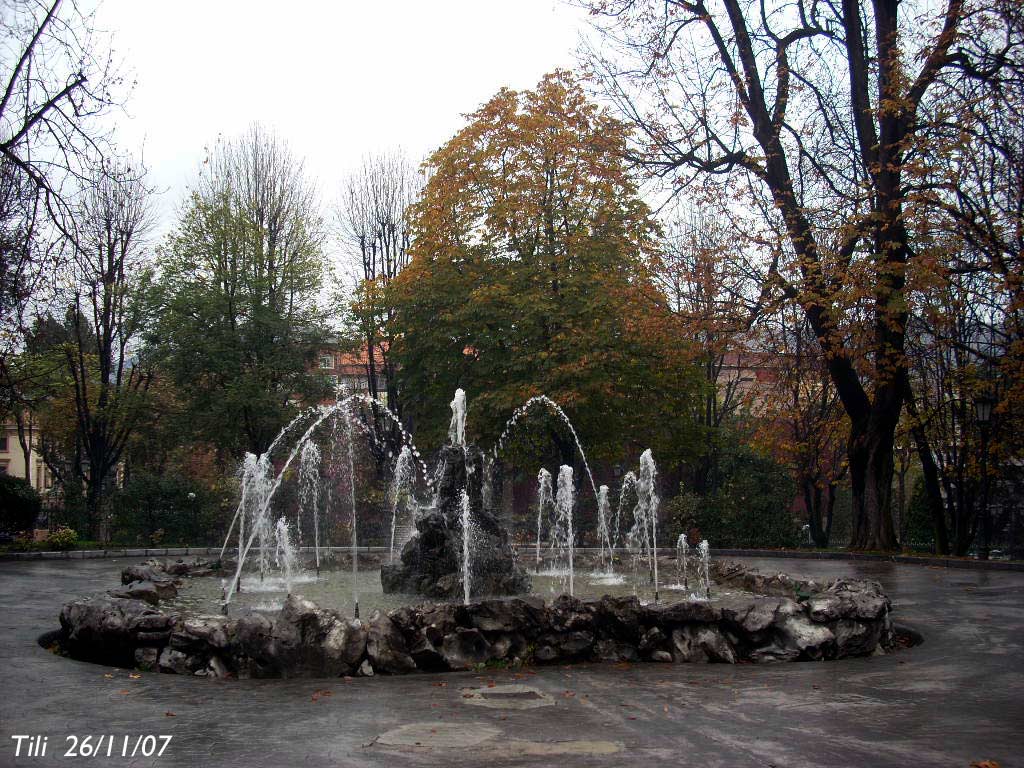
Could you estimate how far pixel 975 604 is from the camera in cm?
1208

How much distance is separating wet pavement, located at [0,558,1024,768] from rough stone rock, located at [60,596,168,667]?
0.82 ft

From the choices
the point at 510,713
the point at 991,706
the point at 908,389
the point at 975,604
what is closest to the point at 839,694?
the point at 991,706

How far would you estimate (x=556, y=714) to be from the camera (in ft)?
20.7

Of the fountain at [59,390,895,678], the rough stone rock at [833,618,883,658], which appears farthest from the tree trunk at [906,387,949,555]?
the rough stone rock at [833,618,883,658]

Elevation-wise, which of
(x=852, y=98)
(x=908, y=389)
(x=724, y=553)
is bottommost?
(x=724, y=553)

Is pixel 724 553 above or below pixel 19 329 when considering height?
below

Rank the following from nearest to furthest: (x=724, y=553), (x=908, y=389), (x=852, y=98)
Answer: (x=852, y=98) → (x=908, y=389) → (x=724, y=553)

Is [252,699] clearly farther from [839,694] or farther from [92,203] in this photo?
[92,203]

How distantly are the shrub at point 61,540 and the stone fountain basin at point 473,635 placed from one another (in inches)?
615

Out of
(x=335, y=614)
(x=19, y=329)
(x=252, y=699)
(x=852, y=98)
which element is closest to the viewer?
(x=252, y=699)

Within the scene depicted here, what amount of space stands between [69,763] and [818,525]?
1016 inches

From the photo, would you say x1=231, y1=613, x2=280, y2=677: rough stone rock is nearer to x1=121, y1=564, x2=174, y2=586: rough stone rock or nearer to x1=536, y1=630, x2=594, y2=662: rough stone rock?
x1=536, y1=630, x2=594, y2=662: rough stone rock

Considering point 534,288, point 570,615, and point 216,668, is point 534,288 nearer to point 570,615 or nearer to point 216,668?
point 570,615

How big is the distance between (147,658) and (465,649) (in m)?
2.92
